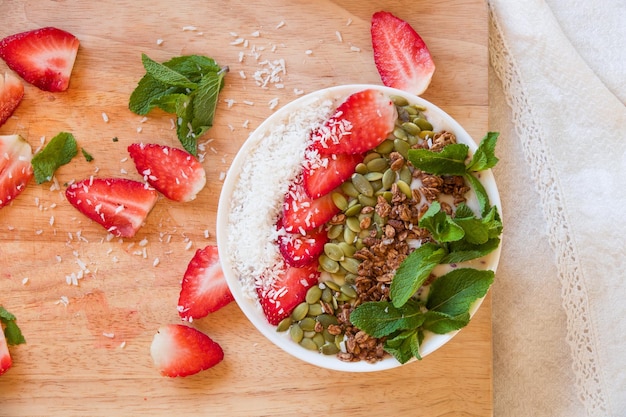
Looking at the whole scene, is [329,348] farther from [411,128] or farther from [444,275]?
[411,128]

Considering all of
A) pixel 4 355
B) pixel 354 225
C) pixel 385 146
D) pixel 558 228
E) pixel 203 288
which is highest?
pixel 385 146

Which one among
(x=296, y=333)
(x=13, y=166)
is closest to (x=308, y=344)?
(x=296, y=333)

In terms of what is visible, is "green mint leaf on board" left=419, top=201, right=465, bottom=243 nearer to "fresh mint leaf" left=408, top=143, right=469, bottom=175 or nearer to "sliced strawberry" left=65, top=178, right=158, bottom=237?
"fresh mint leaf" left=408, top=143, right=469, bottom=175

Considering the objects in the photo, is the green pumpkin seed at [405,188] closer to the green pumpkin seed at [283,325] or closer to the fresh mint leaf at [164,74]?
the green pumpkin seed at [283,325]

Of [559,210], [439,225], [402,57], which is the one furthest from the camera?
[559,210]

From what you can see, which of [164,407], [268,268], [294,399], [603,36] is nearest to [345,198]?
[268,268]

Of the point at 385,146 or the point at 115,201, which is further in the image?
the point at 115,201

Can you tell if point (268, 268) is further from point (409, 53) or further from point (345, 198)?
point (409, 53)

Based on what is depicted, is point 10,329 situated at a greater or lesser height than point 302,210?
lesser
